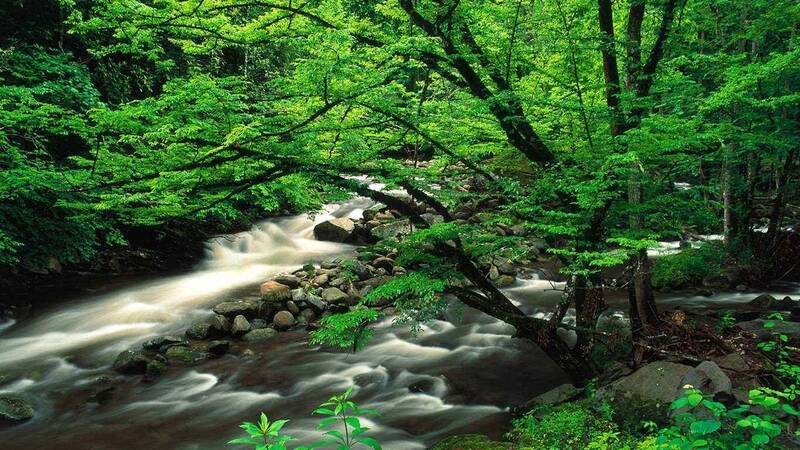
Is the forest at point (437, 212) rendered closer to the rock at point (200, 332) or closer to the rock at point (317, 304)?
the rock at point (200, 332)

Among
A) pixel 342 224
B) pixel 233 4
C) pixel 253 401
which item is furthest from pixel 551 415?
pixel 342 224

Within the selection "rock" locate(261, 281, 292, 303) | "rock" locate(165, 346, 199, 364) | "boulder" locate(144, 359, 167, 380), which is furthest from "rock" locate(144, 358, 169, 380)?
"rock" locate(261, 281, 292, 303)

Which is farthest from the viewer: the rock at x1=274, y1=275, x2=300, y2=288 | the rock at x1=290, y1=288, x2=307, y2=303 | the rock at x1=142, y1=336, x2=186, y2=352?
the rock at x1=274, y1=275, x2=300, y2=288

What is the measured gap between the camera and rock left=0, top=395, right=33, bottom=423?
691cm

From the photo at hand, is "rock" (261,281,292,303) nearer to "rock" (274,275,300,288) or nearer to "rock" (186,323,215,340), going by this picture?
"rock" (274,275,300,288)

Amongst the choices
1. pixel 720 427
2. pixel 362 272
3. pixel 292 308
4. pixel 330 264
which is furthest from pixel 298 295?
pixel 720 427

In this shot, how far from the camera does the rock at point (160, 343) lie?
31.3 feet

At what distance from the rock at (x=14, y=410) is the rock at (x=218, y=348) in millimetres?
2847

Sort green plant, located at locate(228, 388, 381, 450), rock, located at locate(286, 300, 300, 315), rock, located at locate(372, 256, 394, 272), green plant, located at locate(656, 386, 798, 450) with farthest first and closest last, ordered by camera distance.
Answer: rock, located at locate(372, 256, 394, 272), rock, located at locate(286, 300, 300, 315), green plant, located at locate(656, 386, 798, 450), green plant, located at locate(228, 388, 381, 450)

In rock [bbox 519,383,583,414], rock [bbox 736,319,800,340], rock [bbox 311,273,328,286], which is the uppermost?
rock [bbox 311,273,328,286]

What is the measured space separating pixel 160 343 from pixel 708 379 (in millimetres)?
9222

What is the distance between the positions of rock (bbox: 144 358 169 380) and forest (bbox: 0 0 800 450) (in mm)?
34

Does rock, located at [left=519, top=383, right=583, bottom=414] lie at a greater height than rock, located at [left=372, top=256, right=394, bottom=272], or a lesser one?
lesser

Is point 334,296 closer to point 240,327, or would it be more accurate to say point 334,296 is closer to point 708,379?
point 240,327
